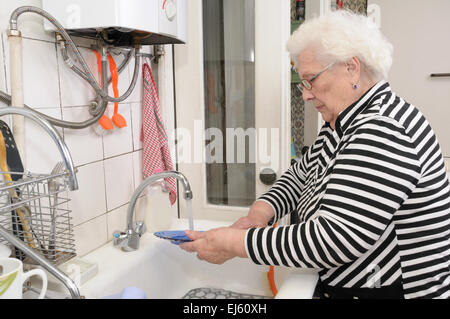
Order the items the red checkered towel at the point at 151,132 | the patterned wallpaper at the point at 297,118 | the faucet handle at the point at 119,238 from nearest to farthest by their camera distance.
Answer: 1. the faucet handle at the point at 119,238
2. the red checkered towel at the point at 151,132
3. the patterned wallpaper at the point at 297,118

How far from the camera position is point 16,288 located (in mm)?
664

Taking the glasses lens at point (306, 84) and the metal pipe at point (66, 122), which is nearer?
the metal pipe at point (66, 122)

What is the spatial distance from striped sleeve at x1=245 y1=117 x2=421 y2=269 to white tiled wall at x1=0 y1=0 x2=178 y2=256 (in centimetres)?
64

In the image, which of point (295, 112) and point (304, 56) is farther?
point (295, 112)

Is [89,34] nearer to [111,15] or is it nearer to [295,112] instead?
[111,15]

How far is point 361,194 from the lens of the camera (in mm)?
827

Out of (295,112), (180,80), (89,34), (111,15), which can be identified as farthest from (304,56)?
(295,112)

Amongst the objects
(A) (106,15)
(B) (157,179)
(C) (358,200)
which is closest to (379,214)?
(C) (358,200)

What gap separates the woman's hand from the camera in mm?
955

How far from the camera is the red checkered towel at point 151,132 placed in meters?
1.49

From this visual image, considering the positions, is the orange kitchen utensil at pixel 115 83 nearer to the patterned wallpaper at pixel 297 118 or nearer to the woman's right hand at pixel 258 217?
the woman's right hand at pixel 258 217

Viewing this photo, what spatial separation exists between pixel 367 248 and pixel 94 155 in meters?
0.86

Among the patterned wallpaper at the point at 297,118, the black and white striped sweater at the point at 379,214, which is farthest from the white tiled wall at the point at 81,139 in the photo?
the patterned wallpaper at the point at 297,118

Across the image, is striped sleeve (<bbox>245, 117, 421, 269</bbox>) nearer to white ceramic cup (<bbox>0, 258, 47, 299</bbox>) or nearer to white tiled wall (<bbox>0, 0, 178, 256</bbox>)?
white ceramic cup (<bbox>0, 258, 47, 299</bbox>)
